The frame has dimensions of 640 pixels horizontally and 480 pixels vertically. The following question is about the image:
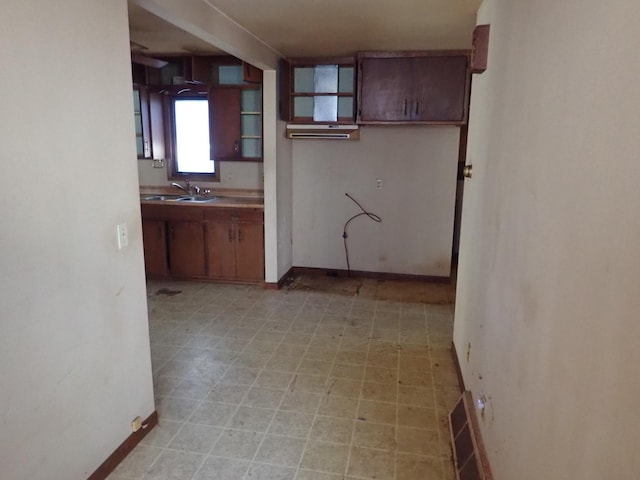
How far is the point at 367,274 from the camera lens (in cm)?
520

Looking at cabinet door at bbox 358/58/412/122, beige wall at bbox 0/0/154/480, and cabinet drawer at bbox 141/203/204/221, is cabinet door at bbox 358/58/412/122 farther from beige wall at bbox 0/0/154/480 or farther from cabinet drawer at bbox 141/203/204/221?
beige wall at bbox 0/0/154/480

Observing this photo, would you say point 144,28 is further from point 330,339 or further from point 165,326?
point 330,339

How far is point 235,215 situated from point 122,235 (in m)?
2.62

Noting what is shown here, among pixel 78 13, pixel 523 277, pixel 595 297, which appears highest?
pixel 78 13

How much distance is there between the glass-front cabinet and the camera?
4.43 meters

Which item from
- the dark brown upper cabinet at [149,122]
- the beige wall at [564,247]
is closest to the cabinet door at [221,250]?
the dark brown upper cabinet at [149,122]

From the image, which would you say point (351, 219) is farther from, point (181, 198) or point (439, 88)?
point (181, 198)

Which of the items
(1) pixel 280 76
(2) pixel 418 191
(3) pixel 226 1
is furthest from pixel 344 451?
(1) pixel 280 76

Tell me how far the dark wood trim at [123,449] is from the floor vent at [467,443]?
160 centimetres

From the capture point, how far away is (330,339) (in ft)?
11.7

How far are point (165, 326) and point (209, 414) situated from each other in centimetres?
142

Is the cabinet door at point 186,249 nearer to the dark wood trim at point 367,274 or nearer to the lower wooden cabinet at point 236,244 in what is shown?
the lower wooden cabinet at point 236,244

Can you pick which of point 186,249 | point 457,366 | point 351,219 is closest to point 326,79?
point 351,219

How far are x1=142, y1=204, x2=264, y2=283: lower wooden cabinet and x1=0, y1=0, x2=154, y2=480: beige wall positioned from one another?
2502 millimetres
